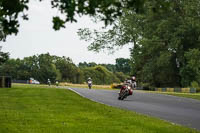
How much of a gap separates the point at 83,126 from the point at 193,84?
4358cm

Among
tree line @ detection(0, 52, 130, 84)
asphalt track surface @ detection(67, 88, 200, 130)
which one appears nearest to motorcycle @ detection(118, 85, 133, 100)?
→ asphalt track surface @ detection(67, 88, 200, 130)

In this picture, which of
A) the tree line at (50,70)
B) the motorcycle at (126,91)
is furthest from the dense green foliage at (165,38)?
the tree line at (50,70)

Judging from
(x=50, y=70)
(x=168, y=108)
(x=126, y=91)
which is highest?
(x=50, y=70)

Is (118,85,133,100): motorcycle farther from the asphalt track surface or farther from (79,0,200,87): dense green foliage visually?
(79,0,200,87): dense green foliage

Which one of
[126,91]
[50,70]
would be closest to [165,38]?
[126,91]

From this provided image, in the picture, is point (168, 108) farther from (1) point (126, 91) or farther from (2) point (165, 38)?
(2) point (165, 38)

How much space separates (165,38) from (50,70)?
8320 cm

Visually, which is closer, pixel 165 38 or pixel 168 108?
pixel 168 108

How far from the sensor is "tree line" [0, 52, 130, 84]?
128500 millimetres

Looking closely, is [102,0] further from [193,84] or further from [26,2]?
[193,84]

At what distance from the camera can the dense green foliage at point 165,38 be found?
46.7 m

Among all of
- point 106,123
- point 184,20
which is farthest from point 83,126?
point 184,20

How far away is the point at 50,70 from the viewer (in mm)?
128750

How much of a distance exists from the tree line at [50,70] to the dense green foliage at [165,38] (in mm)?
70774
